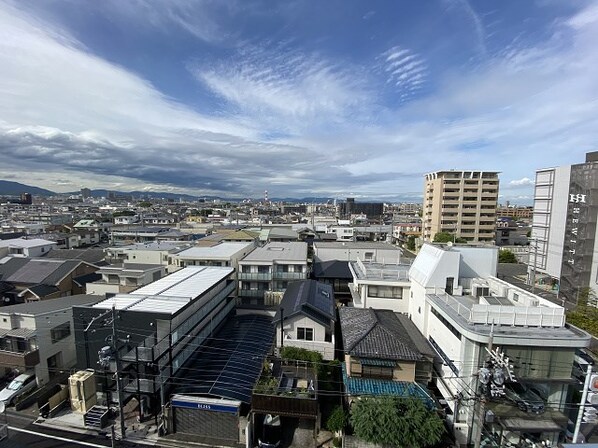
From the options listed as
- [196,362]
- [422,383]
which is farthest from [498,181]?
[196,362]

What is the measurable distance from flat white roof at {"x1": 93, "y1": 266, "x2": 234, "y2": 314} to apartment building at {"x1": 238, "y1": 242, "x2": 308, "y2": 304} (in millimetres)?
2675

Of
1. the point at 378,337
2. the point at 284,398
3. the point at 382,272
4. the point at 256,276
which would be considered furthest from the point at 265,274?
the point at 284,398

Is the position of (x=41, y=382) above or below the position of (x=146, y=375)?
below

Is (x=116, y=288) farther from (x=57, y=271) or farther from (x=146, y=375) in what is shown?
(x=146, y=375)

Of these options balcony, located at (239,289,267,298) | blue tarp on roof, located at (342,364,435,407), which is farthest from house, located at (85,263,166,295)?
blue tarp on roof, located at (342,364,435,407)

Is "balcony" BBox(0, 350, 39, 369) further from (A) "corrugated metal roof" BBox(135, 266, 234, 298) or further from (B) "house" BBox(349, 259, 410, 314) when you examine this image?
(B) "house" BBox(349, 259, 410, 314)

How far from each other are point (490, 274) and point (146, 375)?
24253 mm

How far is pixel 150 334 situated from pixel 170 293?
4.23 metres

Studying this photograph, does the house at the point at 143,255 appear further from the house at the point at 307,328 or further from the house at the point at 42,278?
the house at the point at 307,328

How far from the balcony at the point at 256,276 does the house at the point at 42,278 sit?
1828 cm

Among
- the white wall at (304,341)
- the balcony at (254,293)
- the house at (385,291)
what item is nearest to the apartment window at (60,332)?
the balcony at (254,293)

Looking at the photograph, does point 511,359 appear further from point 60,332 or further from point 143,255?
point 143,255

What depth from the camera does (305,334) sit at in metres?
20.0

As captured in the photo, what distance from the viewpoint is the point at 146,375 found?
16.1 metres
